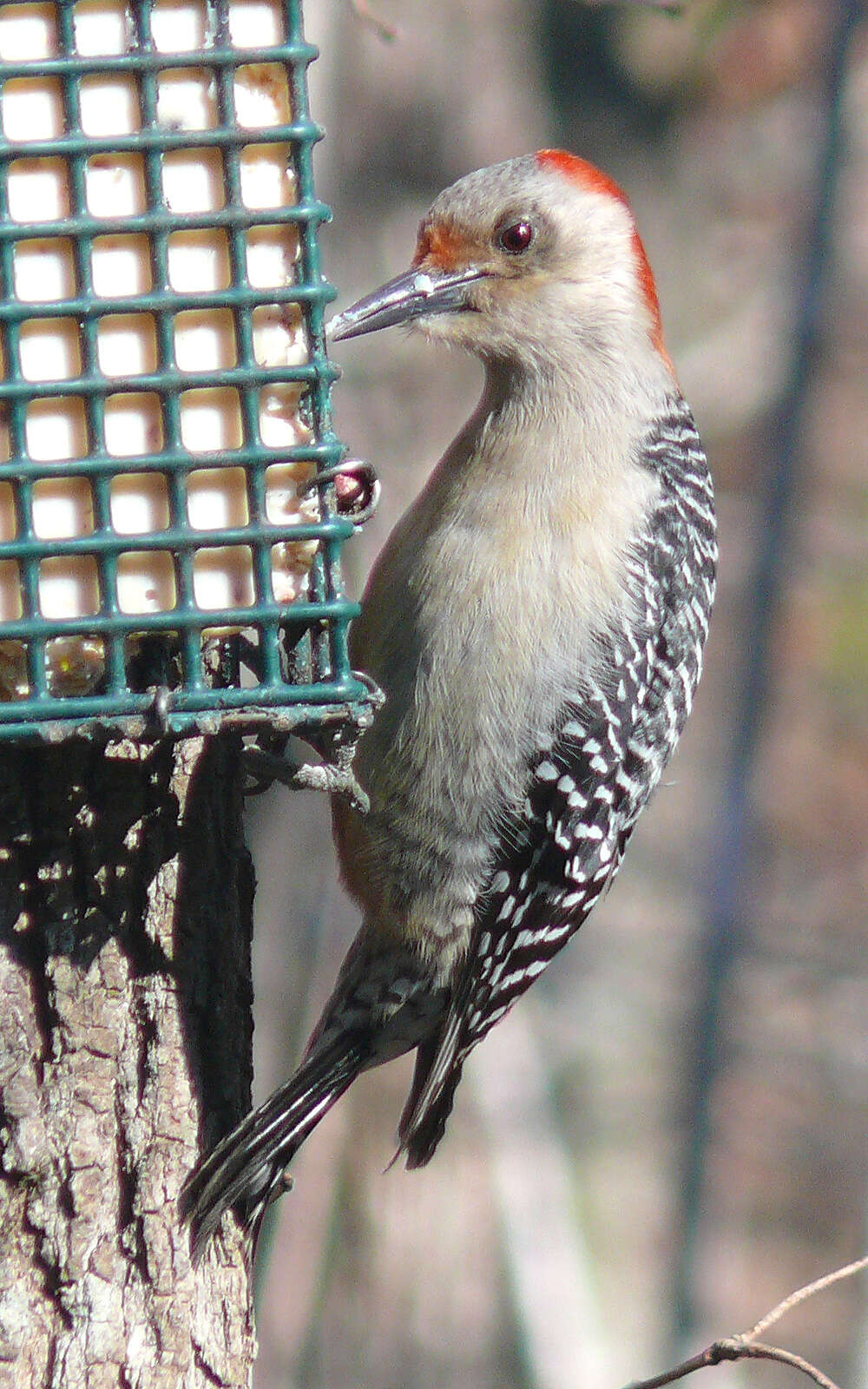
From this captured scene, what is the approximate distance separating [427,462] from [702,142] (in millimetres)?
2200

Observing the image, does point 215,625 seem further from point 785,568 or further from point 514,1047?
point 785,568

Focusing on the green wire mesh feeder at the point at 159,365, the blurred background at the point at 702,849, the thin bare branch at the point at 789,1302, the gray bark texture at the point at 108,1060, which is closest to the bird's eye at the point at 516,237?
the green wire mesh feeder at the point at 159,365

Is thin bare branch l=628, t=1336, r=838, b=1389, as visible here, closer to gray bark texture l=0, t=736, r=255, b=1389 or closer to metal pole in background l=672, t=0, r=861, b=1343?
gray bark texture l=0, t=736, r=255, b=1389

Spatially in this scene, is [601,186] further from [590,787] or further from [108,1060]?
[108,1060]

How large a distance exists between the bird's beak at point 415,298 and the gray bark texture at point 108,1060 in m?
0.90

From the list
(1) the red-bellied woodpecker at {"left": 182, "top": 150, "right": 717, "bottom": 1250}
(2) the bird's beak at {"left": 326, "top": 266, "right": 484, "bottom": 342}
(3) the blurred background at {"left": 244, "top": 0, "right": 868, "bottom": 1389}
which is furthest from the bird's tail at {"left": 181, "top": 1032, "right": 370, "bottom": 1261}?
(3) the blurred background at {"left": 244, "top": 0, "right": 868, "bottom": 1389}

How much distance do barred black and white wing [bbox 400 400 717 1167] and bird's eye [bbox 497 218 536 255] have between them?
46 cm

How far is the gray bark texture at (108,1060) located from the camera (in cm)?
248

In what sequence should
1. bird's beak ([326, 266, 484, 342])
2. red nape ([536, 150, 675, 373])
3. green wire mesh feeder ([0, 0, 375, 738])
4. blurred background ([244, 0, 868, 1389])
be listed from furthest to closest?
blurred background ([244, 0, 868, 1389]), red nape ([536, 150, 675, 373]), bird's beak ([326, 266, 484, 342]), green wire mesh feeder ([0, 0, 375, 738])

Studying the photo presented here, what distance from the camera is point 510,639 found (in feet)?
9.96

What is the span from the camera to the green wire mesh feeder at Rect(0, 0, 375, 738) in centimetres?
226

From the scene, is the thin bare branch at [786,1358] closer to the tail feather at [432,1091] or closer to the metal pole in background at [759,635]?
the tail feather at [432,1091]

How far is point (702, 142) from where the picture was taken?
713cm

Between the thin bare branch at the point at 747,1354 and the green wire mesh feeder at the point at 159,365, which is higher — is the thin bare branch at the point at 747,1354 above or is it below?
below
